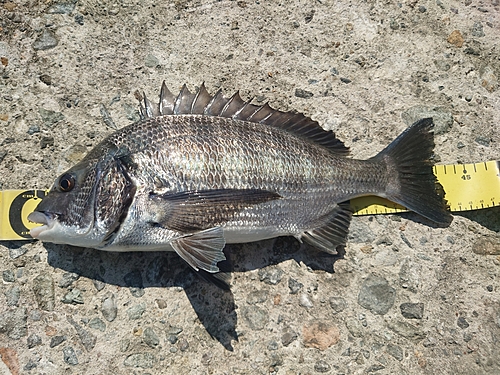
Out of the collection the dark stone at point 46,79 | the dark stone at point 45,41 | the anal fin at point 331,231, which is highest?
the dark stone at point 45,41

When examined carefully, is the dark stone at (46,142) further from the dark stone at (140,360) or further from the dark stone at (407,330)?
the dark stone at (407,330)

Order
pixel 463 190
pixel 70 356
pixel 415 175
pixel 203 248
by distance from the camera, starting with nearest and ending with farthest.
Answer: pixel 203 248 → pixel 70 356 → pixel 415 175 → pixel 463 190

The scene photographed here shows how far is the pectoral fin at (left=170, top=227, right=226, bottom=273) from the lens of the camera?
6.93 feet

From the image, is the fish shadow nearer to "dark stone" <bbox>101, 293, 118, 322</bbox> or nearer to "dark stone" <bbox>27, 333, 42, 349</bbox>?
"dark stone" <bbox>101, 293, 118, 322</bbox>

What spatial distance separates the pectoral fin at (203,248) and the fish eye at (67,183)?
2.10 ft

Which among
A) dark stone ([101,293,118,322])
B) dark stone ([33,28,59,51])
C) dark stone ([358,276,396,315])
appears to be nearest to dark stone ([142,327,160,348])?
dark stone ([101,293,118,322])

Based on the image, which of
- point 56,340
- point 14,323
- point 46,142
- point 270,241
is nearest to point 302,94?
point 270,241

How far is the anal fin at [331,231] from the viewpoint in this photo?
8.12 ft

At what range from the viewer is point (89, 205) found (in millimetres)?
2150

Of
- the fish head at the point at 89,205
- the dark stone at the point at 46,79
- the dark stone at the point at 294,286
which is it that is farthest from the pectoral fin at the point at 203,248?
the dark stone at the point at 46,79

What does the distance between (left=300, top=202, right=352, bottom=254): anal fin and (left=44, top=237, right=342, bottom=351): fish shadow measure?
0.96 feet

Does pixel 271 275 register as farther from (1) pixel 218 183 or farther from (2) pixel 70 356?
(2) pixel 70 356

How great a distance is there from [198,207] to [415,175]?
→ 55.9 inches

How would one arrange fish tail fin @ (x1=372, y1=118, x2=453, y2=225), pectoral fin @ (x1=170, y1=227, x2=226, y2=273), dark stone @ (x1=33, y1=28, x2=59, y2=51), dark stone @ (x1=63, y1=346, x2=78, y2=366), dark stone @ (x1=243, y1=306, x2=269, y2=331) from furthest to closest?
dark stone @ (x1=33, y1=28, x2=59, y2=51) → fish tail fin @ (x1=372, y1=118, x2=453, y2=225) → dark stone @ (x1=243, y1=306, x2=269, y2=331) → dark stone @ (x1=63, y1=346, x2=78, y2=366) → pectoral fin @ (x1=170, y1=227, x2=226, y2=273)
